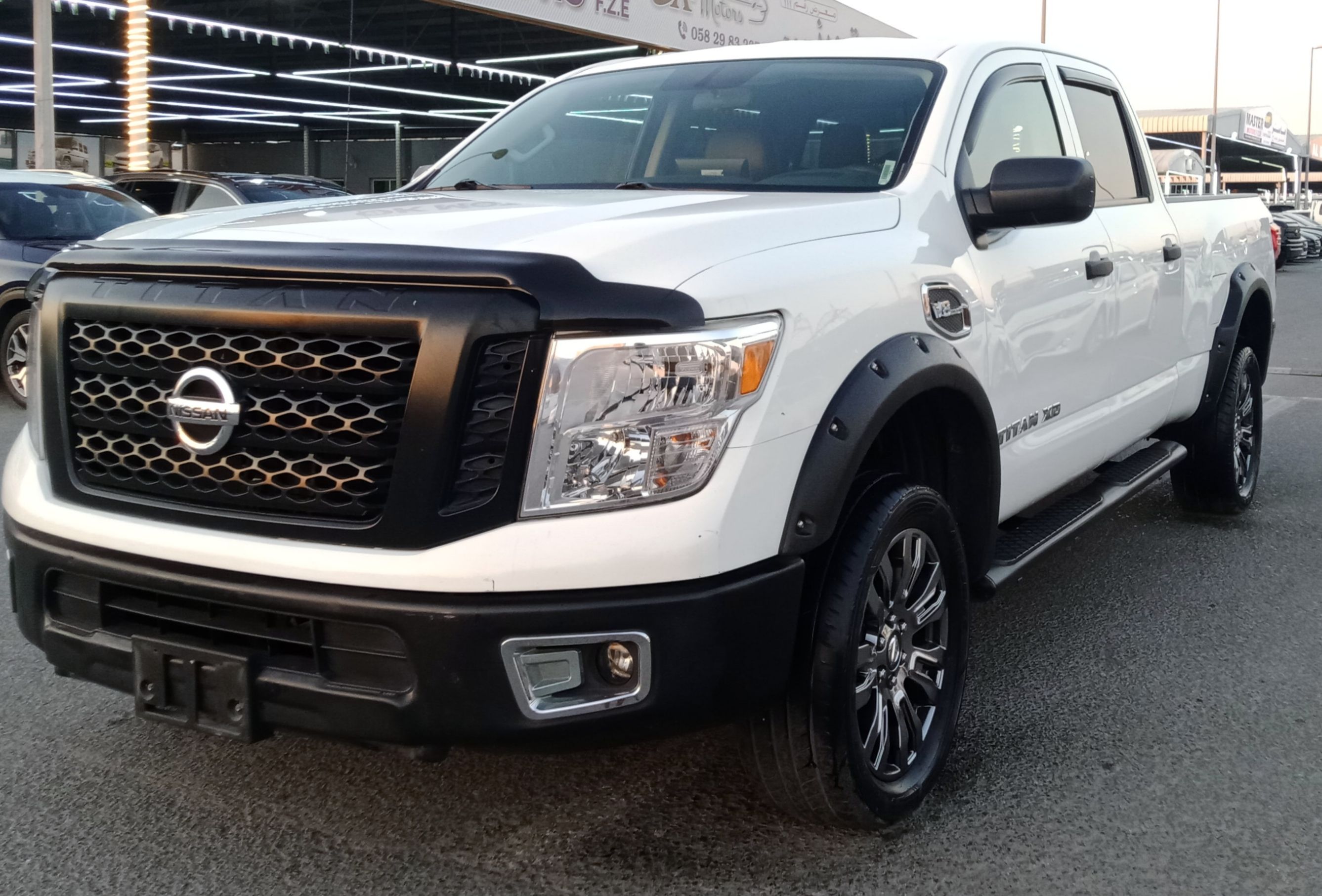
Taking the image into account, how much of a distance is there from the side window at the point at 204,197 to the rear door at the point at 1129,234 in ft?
29.8

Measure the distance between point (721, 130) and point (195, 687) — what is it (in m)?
2.23

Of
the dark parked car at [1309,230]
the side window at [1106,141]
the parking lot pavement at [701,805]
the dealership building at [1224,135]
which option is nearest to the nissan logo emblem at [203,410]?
the parking lot pavement at [701,805]

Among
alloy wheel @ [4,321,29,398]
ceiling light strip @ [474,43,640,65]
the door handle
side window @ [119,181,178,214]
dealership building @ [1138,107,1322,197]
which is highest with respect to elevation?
dealership building @ [1138,107,1322,197]

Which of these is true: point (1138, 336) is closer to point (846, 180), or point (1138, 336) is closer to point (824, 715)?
point (846, 180)

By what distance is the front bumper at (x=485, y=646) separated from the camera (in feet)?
7.50

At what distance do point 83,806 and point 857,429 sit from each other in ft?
6.40

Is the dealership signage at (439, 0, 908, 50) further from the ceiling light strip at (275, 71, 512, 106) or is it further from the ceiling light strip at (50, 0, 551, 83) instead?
the ceiling light strip at (275, 71, 512, 106)

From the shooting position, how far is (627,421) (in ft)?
7.61

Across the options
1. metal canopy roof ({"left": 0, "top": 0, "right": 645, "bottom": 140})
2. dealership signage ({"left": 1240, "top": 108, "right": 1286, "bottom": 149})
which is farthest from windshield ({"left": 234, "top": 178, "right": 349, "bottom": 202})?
dealership signage ({"left": 1240, "top": 108, "right": 1286, "bottom": 149})

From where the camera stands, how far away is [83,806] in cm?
300

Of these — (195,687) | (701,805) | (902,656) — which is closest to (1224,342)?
(902,656)

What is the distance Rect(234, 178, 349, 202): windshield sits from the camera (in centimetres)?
1222

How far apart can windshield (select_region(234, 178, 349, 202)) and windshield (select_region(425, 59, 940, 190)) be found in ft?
26.9

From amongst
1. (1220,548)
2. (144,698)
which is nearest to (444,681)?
(144,698)
